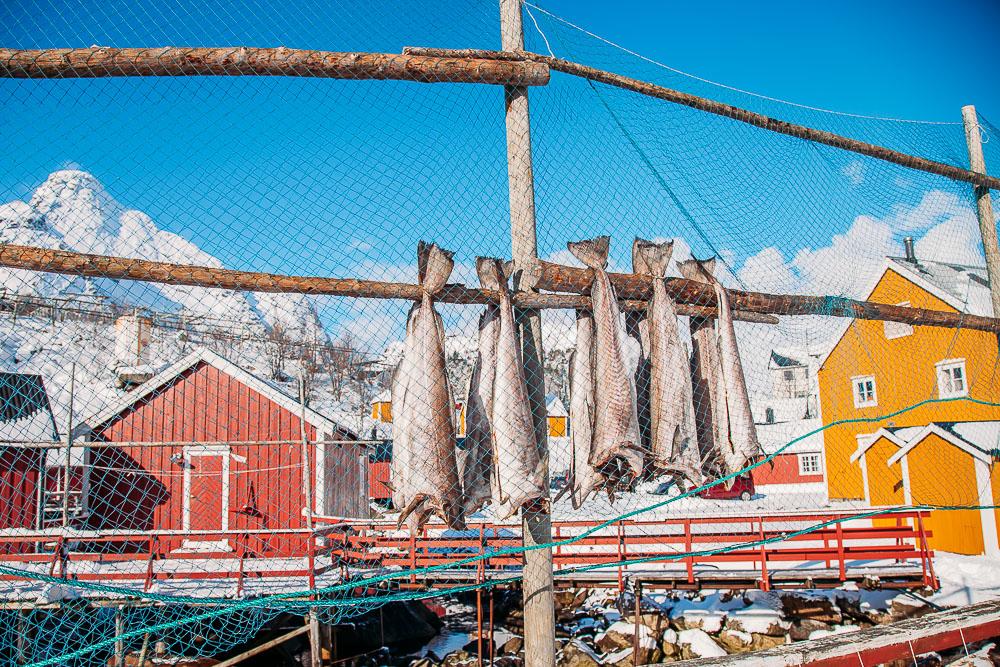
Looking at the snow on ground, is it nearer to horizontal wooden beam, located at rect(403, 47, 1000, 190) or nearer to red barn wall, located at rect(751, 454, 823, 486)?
horizontal wooden beam, located at rect(403, 47, 1000, 190)

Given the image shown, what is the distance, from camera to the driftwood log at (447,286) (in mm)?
3396

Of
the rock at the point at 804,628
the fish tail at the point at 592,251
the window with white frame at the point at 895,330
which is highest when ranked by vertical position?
the window with white frame at the point at 895,330

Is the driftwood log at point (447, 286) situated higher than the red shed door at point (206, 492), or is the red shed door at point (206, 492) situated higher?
the driftwood log at point (447, 286)

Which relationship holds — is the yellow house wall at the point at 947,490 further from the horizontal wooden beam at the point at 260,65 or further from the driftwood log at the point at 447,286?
the horizontal wooden beam at the point at 260,65

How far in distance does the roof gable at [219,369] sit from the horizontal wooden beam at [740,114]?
11806 mm

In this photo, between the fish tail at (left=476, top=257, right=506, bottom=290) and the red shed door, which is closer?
the fish tail at (left=476, top=257, right=506, bottom=290)

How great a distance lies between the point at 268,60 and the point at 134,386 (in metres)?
15.2

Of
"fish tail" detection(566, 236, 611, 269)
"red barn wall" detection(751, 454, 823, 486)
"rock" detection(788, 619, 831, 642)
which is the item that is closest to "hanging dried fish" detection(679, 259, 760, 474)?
"fish tail" detection(566, 236, 611, 269)

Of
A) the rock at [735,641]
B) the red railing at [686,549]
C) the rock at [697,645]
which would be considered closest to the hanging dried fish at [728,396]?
the red railing at [686,549]

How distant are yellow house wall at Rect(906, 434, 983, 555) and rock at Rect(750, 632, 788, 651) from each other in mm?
5303

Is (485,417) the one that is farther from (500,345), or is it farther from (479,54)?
(479,54)

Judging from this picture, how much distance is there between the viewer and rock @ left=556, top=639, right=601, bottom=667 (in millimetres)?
11367

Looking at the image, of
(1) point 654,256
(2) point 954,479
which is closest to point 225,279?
(1) point 654,256

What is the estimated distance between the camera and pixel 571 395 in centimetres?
418
